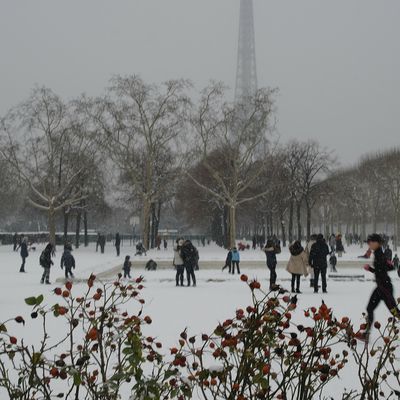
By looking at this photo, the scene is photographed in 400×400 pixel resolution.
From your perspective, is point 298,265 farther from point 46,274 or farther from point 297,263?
point 46,274

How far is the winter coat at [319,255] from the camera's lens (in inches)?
565

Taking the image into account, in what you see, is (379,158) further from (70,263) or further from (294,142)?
(70,263)

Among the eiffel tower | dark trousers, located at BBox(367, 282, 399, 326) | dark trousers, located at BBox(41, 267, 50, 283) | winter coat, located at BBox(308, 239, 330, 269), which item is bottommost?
dark trousers, located at BBox(41, 267, 50, 283)

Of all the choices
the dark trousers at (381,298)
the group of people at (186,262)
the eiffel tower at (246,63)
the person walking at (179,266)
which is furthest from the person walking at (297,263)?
the eiffel tower at (246,63)

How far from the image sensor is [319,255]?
14516mm

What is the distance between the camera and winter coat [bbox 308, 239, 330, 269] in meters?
14.4

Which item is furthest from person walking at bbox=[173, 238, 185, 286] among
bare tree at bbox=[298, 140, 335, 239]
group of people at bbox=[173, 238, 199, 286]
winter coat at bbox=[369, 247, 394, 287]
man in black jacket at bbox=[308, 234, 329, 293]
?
bare tree at bbox=[298, 140, 335, 239]

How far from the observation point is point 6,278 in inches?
816

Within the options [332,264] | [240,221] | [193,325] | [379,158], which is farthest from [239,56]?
[193,325]

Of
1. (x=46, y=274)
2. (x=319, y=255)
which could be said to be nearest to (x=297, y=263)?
(x=319, y=255)

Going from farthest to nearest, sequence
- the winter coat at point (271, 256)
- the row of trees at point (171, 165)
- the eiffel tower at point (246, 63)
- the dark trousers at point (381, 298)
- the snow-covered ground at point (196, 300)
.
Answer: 1. the eiffel tower at point (246, 63)
2. the row of trees at point (171, 165)
3. the winter coat at point (271, 256)
4. the snow-covered ground at point (196, 300)
5. the dark trousers at point (381, 298)

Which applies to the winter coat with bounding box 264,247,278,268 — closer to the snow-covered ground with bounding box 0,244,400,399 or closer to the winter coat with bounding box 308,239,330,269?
the snow-covered ground with bounding box 0,244,400,399

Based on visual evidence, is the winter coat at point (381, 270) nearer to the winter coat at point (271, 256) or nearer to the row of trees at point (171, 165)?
the winter coat at point (271, 256)

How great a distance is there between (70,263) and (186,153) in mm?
24984
